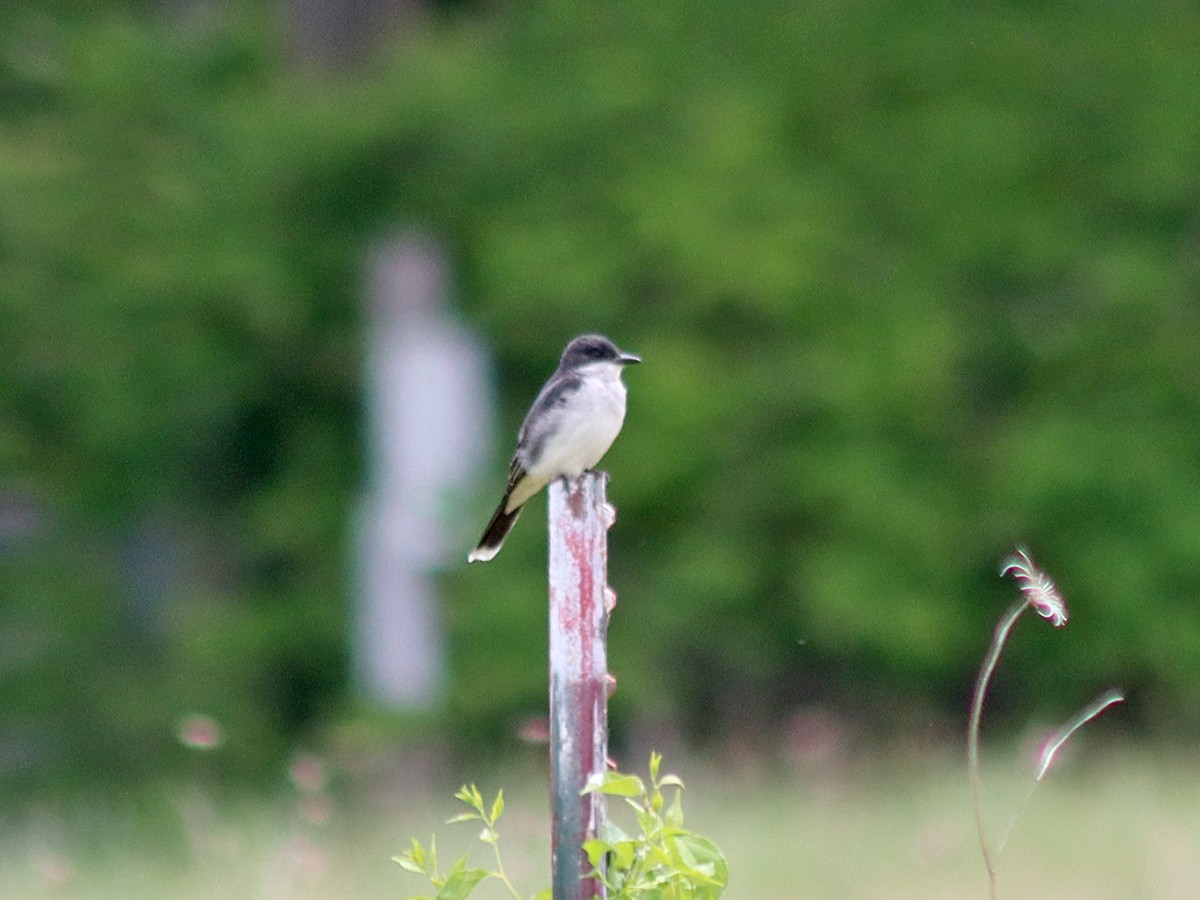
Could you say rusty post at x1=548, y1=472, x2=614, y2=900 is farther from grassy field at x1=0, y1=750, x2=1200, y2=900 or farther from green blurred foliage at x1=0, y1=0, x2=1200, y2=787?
green blurred foliage at x1=0, y1=0, x2=1200, y2=787

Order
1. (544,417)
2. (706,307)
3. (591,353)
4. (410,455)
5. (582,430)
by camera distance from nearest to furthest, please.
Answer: (582,430), (544,417), (591,353), (706,307), (410,455)

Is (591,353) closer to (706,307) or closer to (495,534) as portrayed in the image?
(495,534)

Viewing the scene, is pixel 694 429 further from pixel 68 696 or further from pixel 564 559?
pixel 564 559

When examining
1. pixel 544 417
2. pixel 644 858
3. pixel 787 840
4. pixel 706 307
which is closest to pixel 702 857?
pixel 644 858

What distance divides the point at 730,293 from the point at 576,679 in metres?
9.09

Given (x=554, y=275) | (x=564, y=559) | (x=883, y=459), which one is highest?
(x=554, y=275)

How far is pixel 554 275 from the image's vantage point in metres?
11.7

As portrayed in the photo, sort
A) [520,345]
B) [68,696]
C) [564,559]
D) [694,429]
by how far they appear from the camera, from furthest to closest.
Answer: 1. [68,696]
2. [520,345]
3. [694,429]
4. [564,559]

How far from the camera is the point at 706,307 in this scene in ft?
39.5

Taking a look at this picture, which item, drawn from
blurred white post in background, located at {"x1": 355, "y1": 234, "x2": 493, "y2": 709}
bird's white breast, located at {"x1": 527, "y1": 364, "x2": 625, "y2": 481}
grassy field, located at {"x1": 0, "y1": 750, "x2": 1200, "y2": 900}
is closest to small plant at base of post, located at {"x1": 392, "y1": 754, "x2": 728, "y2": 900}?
grassy field, located at {"x1": 0, "y1": 750, "x2": 1200, "y2": 900}

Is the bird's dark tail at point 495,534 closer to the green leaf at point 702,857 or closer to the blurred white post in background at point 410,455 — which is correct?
the green leaf at point 702,857

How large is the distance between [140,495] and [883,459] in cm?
512

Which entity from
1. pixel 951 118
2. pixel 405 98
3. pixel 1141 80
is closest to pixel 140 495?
pixel 405 98

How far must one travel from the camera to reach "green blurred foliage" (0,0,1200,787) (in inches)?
464
